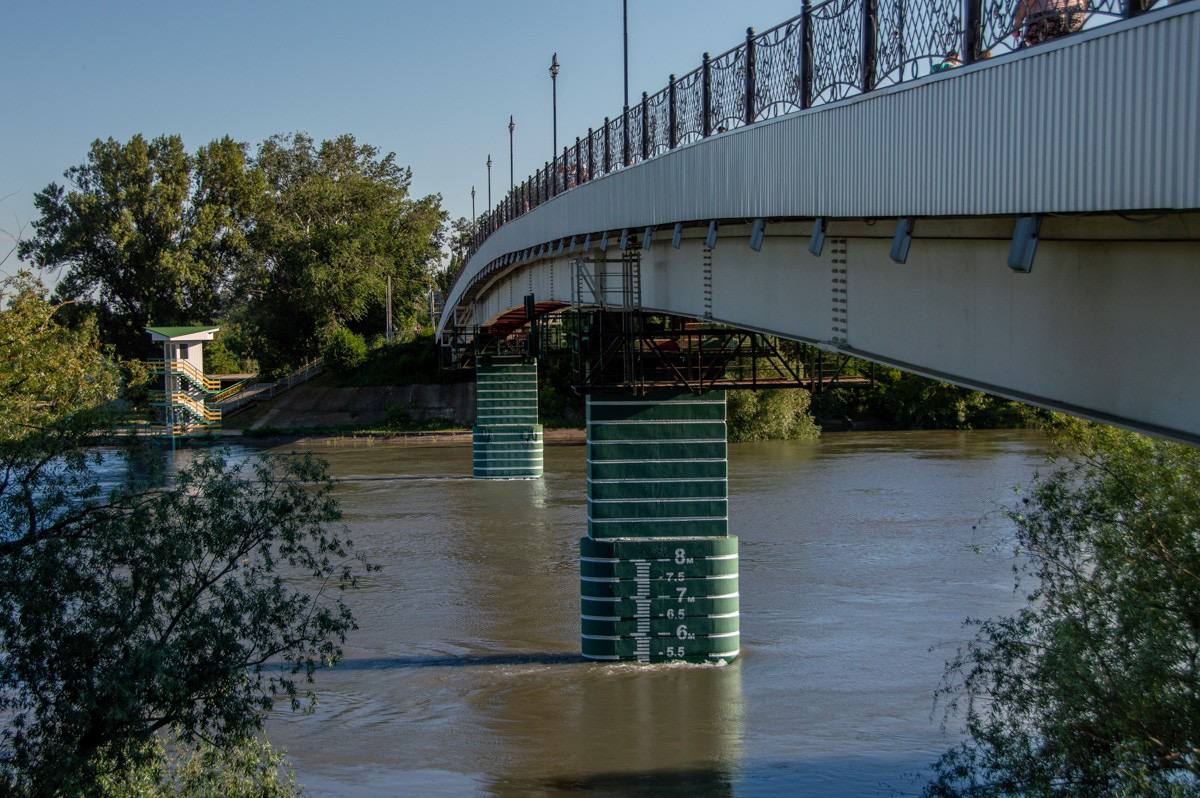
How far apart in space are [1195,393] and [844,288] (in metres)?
5.04

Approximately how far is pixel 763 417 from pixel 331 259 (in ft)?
84.5

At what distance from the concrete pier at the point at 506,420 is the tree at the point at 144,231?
1160 inches

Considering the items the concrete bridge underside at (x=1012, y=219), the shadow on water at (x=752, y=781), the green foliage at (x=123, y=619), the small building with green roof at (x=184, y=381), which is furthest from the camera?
the small building with green roof at (x=184, y=381)

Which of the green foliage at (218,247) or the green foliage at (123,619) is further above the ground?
the green foliage at (218,247)

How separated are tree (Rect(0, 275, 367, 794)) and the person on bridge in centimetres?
549

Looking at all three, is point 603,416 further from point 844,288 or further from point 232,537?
point 232,537

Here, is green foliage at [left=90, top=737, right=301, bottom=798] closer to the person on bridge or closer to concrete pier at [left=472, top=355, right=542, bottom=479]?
the person on bridge

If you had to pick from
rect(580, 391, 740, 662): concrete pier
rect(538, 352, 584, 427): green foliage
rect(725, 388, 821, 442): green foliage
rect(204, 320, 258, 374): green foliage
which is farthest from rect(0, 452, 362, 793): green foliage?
rect(204, 320, 258, 374): green foliage

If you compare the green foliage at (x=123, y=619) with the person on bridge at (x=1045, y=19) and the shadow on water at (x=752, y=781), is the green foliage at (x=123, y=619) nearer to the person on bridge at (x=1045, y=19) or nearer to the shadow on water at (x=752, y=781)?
the shadow on water at (x=752, y=781)

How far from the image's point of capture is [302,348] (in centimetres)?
6831

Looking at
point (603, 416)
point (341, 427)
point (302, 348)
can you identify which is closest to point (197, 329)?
point (341, 427)

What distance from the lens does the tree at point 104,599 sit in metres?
8.44

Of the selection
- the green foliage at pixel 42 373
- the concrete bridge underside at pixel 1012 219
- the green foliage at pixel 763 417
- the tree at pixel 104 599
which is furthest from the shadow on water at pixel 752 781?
the green foliage at pixel 763 417

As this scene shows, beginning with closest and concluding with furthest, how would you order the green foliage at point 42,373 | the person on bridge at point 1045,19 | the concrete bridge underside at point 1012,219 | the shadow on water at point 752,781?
1. the concrete bridge underside at point 1012,219
2. the person on bridge at point 1045,19
3. the green foliage at point 42,373
4. the shadow on water at point 752,781
